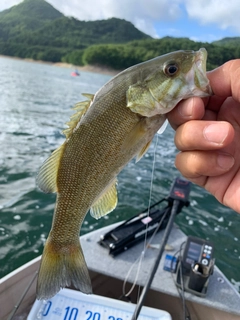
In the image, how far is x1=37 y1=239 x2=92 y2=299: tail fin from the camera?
1.89 m

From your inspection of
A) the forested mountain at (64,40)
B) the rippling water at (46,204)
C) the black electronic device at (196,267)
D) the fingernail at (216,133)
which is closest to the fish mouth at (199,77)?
the fingernail at (216,133)

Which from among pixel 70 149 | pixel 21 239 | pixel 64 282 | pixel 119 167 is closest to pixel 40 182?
pixel 70 149

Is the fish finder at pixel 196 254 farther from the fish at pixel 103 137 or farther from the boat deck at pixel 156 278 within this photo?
the fish at pixel 103 137

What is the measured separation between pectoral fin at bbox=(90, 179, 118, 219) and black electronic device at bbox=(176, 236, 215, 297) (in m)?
2.10

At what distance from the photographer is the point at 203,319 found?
3.93 m

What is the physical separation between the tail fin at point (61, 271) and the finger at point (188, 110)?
1.21 m

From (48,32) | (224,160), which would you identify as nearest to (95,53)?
(48,32)

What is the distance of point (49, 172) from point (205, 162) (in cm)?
112

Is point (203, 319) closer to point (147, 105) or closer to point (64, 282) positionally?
point (64, 282)

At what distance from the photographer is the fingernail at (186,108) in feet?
6.11

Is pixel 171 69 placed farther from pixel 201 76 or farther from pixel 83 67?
pixel 83 67

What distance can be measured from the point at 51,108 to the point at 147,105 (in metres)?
20.9

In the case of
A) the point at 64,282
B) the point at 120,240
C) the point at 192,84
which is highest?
the point at 192,84

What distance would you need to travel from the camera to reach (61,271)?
199 cm
